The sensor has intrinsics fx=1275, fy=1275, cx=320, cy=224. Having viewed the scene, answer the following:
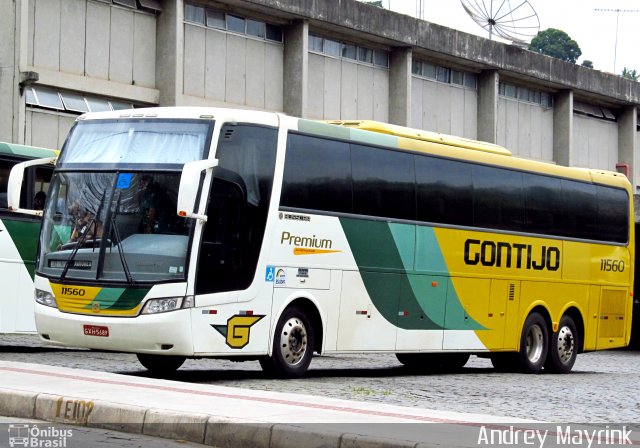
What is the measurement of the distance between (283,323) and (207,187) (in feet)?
7.52

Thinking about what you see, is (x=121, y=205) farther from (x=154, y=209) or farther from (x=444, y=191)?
(x=444, y=191)

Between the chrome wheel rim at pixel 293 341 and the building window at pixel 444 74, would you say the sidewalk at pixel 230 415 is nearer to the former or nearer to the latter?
the chrome wheel rim at pixel 293 341

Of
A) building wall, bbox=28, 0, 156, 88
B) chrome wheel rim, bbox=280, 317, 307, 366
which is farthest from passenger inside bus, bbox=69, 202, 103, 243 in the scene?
building wall, bbox=28, 0, 156, 88

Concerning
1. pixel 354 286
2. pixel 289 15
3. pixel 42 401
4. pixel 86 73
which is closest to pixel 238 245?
pixel 354 286

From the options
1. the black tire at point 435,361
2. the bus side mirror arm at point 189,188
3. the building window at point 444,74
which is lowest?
the black tire at point 435,361

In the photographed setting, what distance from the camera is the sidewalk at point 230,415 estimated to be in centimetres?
1002

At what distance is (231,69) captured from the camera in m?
36.8

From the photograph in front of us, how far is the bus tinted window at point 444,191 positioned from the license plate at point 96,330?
601 centimetres

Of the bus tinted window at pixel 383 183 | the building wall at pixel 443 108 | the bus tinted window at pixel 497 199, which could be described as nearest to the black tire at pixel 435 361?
the bus tinted window at pixel 497 199

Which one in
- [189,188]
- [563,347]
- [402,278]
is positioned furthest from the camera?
[563,347]

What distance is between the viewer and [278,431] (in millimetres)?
10133

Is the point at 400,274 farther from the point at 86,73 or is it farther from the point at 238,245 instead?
the point at 86,73

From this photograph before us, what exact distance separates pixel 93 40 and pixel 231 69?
5.20 m

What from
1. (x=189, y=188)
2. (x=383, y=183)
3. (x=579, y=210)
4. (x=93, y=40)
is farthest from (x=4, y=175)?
(x=93, y=40)
